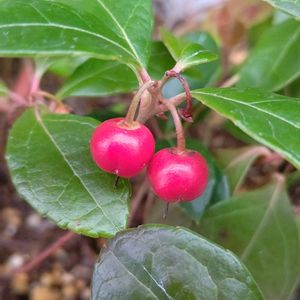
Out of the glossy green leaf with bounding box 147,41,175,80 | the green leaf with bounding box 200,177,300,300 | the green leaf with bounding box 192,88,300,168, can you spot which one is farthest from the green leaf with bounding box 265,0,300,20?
the green leaf with bounding box 200,177,300,300

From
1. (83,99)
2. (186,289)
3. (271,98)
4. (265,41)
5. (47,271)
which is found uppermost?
(271,98)

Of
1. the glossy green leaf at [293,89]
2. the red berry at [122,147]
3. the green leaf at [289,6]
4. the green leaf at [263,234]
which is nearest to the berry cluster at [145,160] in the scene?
the red berry at [122,147]

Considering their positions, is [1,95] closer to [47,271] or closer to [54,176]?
[54,176]

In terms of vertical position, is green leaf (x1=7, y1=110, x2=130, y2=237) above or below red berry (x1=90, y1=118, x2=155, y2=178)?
below

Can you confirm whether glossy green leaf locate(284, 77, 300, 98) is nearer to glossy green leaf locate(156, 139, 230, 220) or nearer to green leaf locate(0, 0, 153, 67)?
glossy green leaf locate(156, 139, 230, 220)

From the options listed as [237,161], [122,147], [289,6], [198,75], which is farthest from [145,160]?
[237,161]

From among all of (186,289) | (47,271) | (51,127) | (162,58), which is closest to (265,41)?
(162,58)
